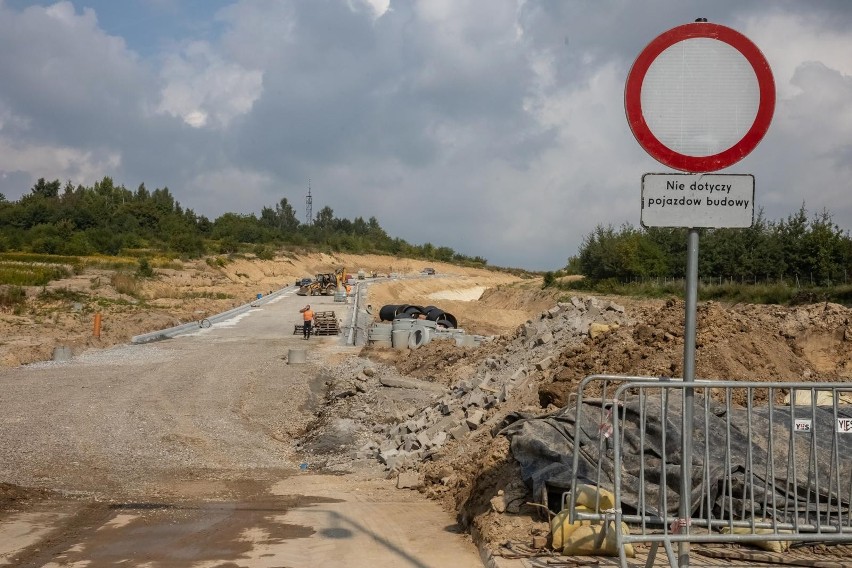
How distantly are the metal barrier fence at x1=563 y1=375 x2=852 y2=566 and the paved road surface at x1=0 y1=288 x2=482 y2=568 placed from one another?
4.34ft

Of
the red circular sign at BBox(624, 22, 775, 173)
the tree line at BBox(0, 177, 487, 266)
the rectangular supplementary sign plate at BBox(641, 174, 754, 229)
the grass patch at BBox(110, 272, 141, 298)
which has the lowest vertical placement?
the rectangular supplementary sign plate at BBox(641, 174, 754, 229)

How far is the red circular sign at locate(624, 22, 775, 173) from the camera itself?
Answer: 4.14 metres

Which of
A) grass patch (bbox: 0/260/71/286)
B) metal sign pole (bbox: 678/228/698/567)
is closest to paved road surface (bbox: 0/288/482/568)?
metal sign pole (bbox: 678/228/698/567)

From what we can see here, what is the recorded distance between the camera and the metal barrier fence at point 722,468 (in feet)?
16.0

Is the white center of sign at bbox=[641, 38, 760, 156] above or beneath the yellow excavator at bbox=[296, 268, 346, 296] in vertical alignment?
beneath

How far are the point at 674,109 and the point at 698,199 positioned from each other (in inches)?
18.0

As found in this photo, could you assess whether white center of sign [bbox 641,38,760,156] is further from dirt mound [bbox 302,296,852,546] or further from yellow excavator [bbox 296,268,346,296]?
yellow excavator [bbox 296,268,346,296]

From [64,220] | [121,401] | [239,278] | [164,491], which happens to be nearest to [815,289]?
[121,401]

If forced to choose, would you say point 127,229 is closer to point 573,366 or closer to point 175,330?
point 175,330

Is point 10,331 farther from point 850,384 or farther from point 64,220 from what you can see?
point 64,220

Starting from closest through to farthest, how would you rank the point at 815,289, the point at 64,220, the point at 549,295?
the point at 815,289 → the point at 549,295 → the point at 64,220

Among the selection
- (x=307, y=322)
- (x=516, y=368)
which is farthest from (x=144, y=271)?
(x=516, y=368)

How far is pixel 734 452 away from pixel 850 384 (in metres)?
1.21

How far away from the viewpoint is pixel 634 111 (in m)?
4.20
